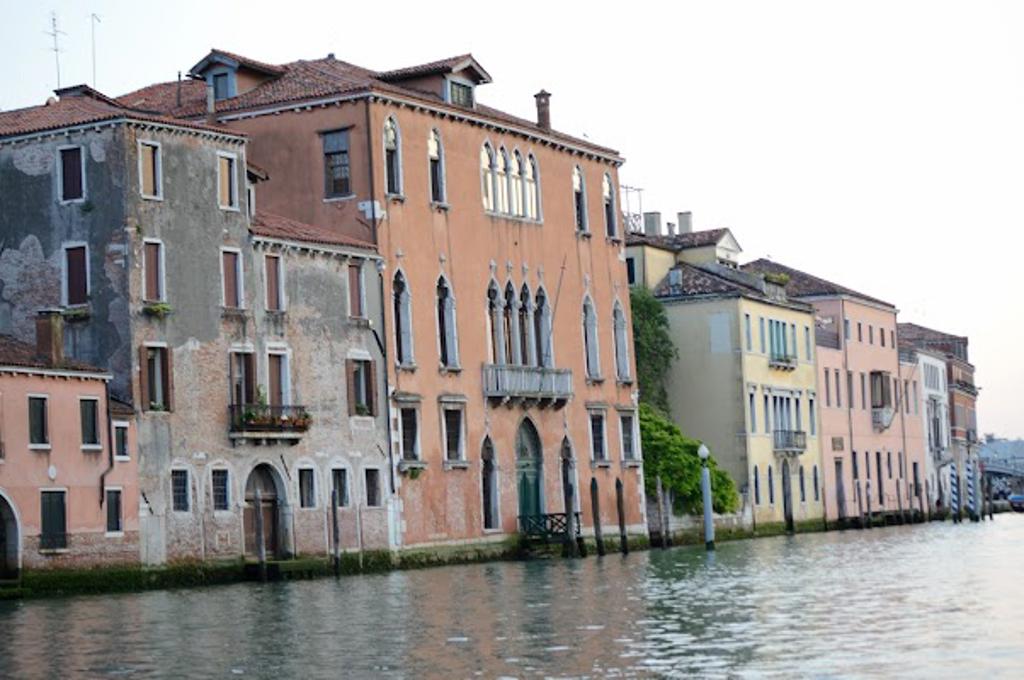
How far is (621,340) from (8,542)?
2519 centimetres

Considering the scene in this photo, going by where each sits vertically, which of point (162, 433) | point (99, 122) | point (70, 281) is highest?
point (99, 122)

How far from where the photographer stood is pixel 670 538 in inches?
2345


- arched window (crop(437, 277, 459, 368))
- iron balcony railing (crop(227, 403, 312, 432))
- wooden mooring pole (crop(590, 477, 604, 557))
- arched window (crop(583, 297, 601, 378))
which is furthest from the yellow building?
iron balcony railing (crop(227, 403, 312, 432))

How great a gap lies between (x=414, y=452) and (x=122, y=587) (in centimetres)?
1127

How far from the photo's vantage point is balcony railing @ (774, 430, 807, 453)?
7000 centimetres

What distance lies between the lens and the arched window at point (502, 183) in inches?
2147

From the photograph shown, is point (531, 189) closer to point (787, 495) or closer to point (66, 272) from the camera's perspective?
point (66, 272)

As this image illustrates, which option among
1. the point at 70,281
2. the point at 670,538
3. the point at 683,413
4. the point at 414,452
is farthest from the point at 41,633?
the point at 683,413

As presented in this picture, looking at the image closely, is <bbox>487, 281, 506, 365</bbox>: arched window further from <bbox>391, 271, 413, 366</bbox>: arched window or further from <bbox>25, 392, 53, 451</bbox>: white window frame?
<bbox>25, 392, 53, 451</bbox>: white window frame

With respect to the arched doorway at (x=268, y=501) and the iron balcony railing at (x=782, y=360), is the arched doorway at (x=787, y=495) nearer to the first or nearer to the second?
the iron balcony railing at (x=782, y=360)

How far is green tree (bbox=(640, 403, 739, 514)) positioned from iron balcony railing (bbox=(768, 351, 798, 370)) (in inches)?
319

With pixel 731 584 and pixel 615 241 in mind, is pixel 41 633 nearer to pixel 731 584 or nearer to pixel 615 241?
pixel 731 584

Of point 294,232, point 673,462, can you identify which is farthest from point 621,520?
point 294,232

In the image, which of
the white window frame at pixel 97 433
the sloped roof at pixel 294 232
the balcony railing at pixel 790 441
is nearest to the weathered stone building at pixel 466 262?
the sloped roof at pixel 294 232
